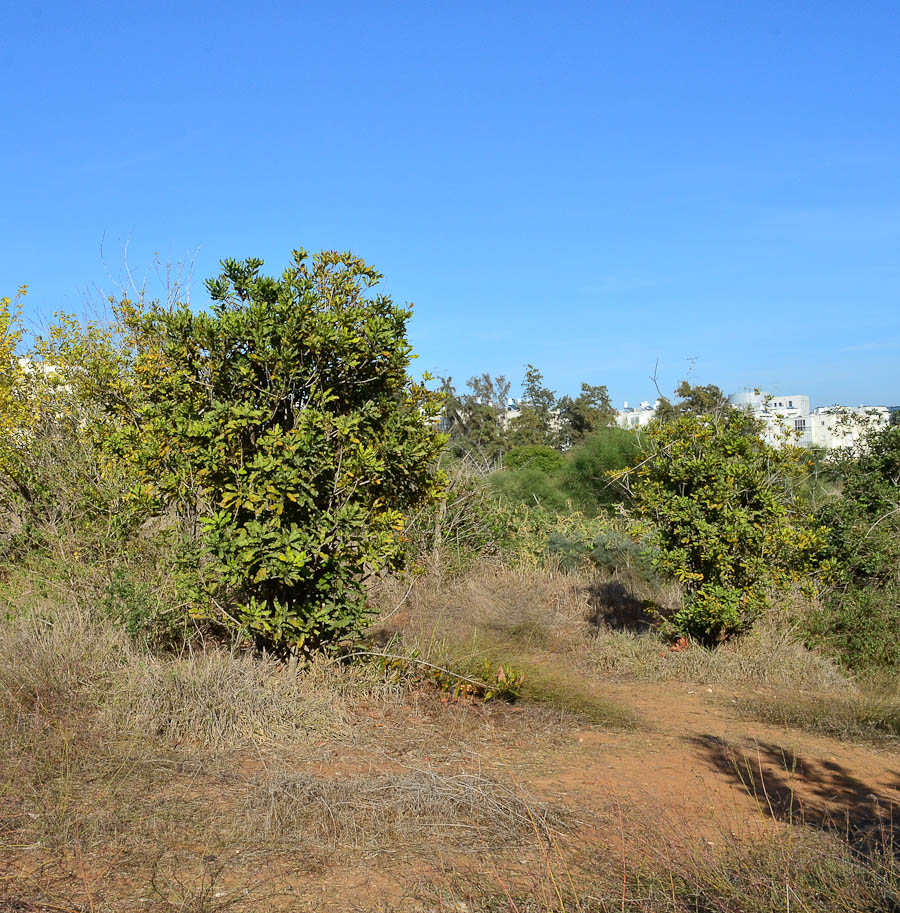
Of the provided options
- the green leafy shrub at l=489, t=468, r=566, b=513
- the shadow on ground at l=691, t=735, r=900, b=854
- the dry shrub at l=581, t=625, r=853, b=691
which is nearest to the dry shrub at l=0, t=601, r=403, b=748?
the shadow on ground at l=691, t=735, r=900, b=854

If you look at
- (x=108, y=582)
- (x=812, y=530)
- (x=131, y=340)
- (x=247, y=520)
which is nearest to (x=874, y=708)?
(x=812, y=530)

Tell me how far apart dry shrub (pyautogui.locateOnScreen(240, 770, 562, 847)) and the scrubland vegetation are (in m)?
0.02

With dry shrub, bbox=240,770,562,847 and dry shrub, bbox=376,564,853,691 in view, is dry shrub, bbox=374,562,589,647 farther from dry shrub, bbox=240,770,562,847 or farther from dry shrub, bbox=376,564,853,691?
dry shrub, bbox=240,770,562,847

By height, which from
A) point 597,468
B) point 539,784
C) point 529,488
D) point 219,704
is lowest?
point 539,784

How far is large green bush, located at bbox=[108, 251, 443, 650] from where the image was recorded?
624 centimetres

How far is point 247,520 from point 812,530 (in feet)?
18.7

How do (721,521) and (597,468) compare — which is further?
(597,468)

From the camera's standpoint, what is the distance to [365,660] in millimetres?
6867

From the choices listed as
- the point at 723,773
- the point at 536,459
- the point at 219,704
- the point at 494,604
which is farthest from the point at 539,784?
the point at 536,459

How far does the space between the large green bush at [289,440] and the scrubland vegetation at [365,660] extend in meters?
0.03

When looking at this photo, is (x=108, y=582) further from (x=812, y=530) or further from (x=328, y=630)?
(x=812, y=530)

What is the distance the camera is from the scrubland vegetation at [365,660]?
3.85 metres

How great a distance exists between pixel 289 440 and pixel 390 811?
2823 millimetres

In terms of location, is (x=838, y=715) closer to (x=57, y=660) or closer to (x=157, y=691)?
(x=157, y=691)
